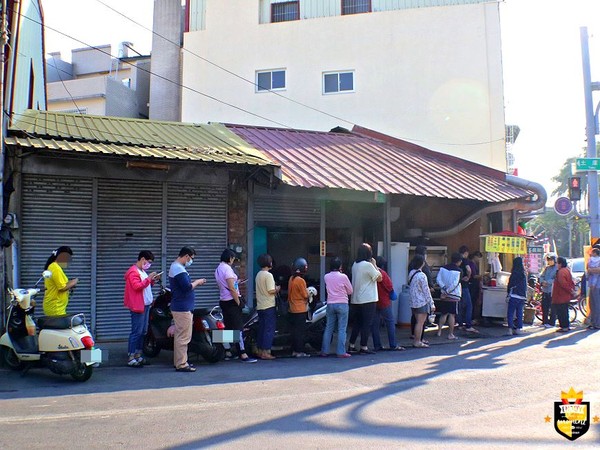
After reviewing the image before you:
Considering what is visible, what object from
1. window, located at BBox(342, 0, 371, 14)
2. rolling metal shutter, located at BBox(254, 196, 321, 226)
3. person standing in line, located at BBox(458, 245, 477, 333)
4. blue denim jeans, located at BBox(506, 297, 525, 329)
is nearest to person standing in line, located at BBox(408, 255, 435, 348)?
person standing in line, located at BBox(458, 245, 477, 333)

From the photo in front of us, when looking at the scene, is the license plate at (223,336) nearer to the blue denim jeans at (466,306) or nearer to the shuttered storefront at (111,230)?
the shuttered storefront at (111,230)

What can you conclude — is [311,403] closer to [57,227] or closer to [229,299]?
[229,299]

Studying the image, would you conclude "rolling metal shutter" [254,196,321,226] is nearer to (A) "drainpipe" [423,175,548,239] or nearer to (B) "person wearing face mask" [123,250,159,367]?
(A) "drainpipe" [423,175,548,239]

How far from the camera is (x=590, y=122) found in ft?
52.2

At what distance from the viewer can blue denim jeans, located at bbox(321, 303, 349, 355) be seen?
9.85 meters

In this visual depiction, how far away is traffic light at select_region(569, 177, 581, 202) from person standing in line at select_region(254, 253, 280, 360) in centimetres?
989

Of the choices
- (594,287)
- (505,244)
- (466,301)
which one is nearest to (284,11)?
(505,244)

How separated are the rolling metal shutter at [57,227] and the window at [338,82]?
16.5m

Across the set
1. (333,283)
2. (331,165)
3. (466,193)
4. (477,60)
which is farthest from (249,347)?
(477,60)

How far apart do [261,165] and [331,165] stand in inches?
89.8

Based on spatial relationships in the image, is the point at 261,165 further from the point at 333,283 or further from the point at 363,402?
the point at 363,402

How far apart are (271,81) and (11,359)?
19.7m

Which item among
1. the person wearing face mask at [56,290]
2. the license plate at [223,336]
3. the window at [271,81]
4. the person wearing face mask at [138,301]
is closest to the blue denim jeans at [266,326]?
the license plate at [223,336]

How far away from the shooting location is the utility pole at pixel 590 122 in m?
15.5
